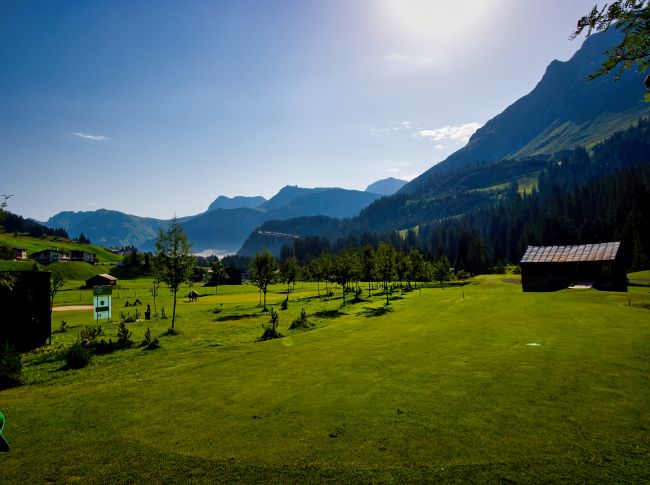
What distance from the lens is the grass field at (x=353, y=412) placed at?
34.4 ft

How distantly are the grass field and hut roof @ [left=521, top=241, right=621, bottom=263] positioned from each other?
46986 millimetres

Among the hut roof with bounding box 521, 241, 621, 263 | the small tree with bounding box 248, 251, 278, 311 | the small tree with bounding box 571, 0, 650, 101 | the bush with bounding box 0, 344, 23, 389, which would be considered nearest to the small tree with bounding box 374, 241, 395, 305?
the small tree with bounding box 248, 251, 278, 311

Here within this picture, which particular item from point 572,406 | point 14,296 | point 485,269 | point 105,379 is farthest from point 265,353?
point 485,269

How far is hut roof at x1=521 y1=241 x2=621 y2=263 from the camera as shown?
66.3 metres

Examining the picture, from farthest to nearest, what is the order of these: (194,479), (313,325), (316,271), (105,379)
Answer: (316,271), (313,325), (105,379), (194,479)

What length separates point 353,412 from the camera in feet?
46.9

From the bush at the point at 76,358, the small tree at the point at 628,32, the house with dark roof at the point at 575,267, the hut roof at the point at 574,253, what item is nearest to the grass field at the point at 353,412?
the bush at the point at 76,358

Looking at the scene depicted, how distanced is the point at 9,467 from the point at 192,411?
18.8 ft

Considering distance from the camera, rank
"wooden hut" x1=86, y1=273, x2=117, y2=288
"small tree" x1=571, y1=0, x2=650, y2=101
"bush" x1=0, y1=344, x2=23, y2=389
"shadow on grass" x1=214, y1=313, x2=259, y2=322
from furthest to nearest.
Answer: "wooden hut" x1=86, y1=273, x2=117, y2=288, "shadow on grass" x1=214, y1=313, x2=259, y2=322, "bush" x1=0, y1=344, x2=23, y2=389, "small tree" x1=571, y1=0, x2=650, y2=101

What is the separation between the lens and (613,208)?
145 m

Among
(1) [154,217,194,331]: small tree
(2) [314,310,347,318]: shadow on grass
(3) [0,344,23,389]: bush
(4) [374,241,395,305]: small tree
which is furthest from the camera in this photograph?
(4) [374,241,395,305]: small tree

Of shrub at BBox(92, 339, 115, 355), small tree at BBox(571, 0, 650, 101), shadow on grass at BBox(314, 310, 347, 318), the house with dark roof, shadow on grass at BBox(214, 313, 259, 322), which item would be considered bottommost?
shadow on grass at BBox(214, 313, 259, 322)

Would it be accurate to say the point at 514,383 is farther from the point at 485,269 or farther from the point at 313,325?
the point at 485,269

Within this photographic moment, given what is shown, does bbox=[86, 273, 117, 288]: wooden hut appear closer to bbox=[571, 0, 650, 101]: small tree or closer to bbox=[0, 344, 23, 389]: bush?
bbox=[0, 344, 23, 389]: bush
